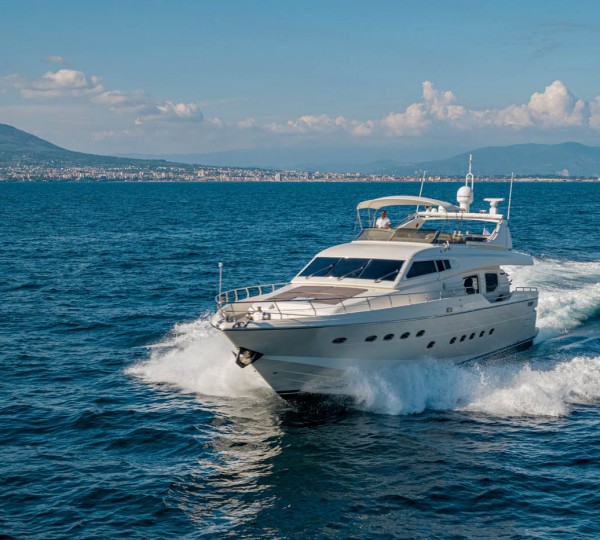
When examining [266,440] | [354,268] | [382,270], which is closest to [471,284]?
[382,270]

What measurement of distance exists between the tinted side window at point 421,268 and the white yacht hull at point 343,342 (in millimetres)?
1062

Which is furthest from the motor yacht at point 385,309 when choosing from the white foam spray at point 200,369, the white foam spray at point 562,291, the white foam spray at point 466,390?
the white foam spray at point 562,291

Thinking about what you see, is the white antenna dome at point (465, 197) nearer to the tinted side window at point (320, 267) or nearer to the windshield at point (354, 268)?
the windshield at point (354, 268)

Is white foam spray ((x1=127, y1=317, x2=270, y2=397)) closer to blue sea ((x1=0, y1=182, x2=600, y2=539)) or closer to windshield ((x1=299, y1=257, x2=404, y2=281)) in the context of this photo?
blue sea ((x1=0, y1=182, x2=600, y2=539))

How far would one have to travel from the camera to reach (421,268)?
61.9 ft

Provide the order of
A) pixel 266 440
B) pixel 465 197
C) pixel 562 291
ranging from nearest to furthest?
pixel 266 440, pixel 465 197, pixel 562 291

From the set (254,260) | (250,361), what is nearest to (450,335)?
(250,361)

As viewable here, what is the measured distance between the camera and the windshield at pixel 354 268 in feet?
60.5

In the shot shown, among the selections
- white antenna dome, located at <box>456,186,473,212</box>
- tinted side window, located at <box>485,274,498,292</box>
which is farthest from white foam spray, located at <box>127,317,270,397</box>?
white antenna dome, located at <box>456,186,473,212</box>

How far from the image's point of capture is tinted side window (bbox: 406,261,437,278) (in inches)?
732

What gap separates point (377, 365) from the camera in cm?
1675

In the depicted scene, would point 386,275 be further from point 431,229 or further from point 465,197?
point 465,197

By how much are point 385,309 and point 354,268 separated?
2.48 meters

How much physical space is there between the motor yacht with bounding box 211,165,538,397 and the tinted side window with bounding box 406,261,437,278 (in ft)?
0.11
